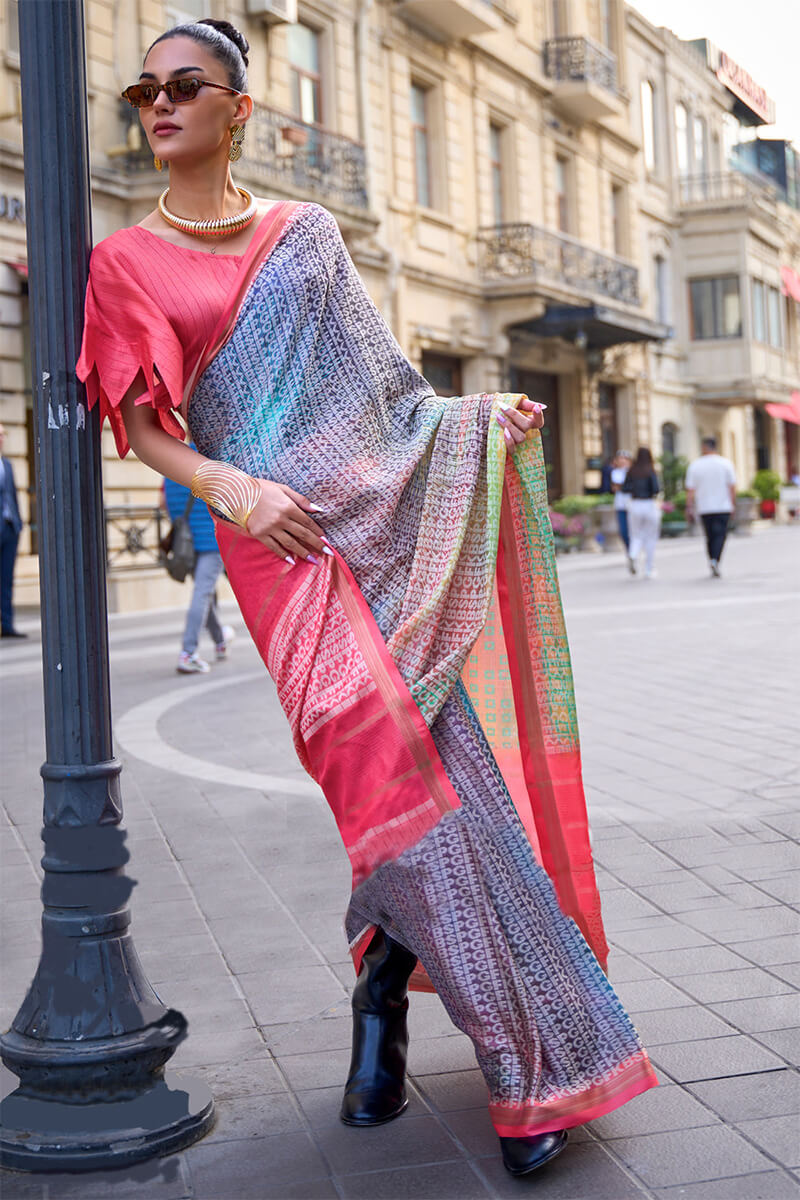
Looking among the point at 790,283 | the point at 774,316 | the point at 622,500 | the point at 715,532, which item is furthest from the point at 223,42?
the point at 790,283

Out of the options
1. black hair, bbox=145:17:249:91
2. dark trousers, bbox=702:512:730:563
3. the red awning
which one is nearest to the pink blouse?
black hair, bbox=145:17:249:91

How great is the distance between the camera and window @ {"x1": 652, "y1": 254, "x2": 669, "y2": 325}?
1489 inches

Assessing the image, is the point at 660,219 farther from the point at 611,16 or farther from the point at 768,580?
the point at 768,580

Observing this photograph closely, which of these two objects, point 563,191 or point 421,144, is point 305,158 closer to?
point 421,144

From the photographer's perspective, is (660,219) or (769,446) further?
(769,446)

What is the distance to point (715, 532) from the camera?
16.9 m

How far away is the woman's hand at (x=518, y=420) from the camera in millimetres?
2535

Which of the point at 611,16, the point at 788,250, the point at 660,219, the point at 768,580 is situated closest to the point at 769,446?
the point at 788,250

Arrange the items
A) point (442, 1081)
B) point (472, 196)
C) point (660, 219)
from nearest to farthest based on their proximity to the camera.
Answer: point (442, 1081)
point (472, 196)
point (660, 219)

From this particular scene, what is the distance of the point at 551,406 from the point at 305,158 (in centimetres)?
1223

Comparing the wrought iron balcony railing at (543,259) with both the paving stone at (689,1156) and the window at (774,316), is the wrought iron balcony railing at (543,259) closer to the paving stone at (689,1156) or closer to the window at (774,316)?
the window at (774,316)

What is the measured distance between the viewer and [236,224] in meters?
2.55

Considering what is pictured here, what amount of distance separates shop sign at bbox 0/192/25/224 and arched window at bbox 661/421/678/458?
2328 centimetres

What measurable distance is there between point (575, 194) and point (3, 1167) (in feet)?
100
